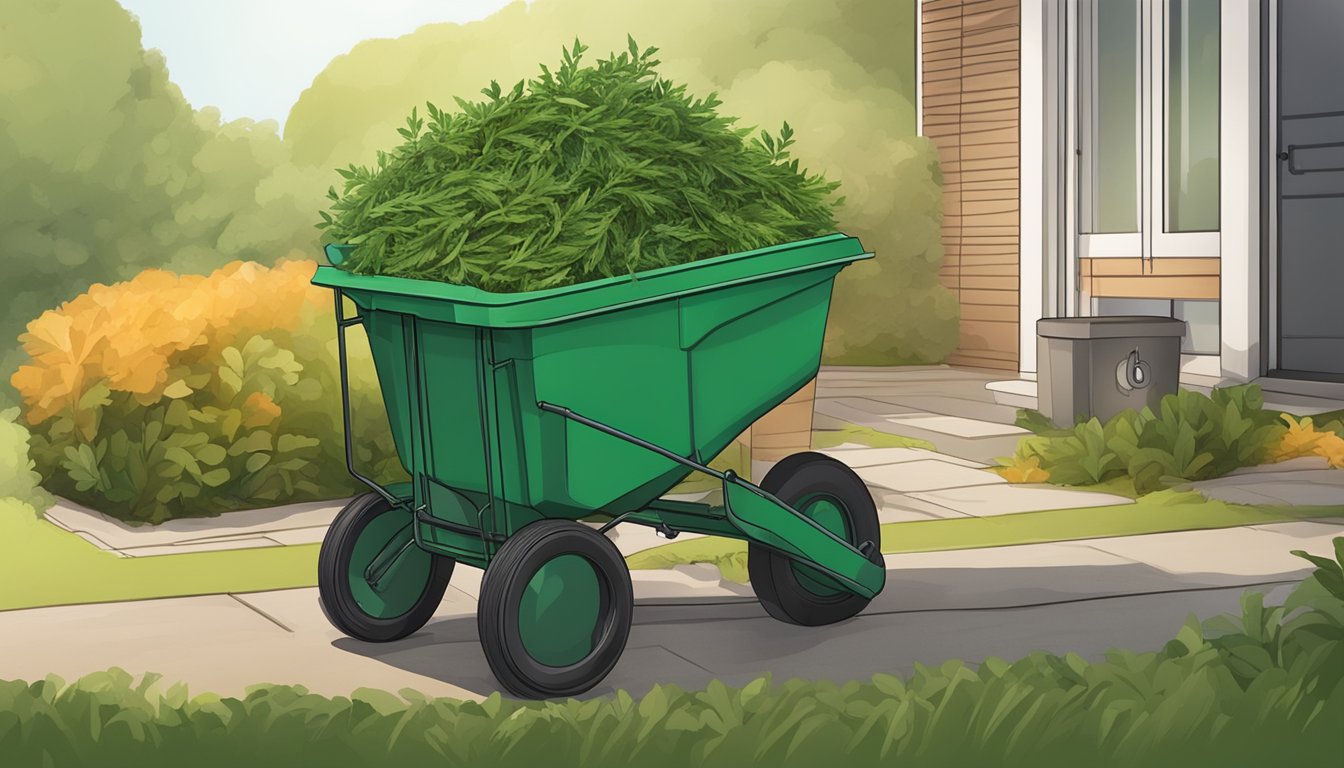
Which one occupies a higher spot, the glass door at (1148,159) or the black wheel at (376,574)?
the glass door at (1148,159)

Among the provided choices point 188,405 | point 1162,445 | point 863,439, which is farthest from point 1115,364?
point 188,405

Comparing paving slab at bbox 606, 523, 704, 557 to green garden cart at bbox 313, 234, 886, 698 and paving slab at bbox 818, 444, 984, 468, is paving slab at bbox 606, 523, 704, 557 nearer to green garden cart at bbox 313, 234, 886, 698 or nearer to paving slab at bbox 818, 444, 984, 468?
green garden cart at bbox 313, 234, 886, 698

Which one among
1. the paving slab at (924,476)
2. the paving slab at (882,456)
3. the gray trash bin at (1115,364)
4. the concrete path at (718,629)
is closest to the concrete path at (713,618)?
the concrete path at (718,629)

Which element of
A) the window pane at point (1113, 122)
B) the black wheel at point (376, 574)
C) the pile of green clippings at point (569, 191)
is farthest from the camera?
the window pane at point (1113, 122)

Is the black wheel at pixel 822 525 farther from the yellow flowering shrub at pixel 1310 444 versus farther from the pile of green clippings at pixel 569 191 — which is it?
the yellow flowering shrub at pixel 1310 444

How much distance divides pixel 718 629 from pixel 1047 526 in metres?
1.50

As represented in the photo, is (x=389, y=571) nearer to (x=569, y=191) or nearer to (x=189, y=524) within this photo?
(x=569, y=191)

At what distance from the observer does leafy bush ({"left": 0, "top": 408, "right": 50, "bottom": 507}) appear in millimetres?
4738

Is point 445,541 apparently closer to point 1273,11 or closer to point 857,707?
point 857,707

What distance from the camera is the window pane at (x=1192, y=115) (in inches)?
296

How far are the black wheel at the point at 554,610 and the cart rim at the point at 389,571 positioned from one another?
51 cm

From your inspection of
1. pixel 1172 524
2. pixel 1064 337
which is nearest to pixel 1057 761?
pixel 1172 524

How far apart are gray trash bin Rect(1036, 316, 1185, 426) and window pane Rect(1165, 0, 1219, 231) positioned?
1882 mm

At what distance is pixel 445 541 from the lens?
307 cm
